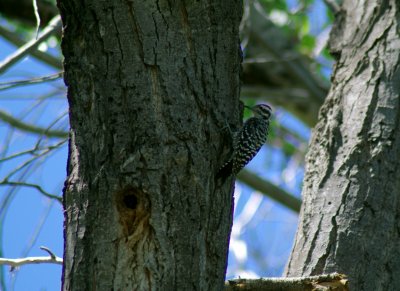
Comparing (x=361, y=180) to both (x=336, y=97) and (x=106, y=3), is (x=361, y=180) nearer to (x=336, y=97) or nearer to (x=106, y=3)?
(x=336, y=97)

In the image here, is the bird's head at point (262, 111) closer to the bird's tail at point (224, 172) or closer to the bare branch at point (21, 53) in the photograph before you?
Result: the bare branch at point (21, 53)

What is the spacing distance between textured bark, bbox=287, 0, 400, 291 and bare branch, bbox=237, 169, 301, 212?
8.93ft

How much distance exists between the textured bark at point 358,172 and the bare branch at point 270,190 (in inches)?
107

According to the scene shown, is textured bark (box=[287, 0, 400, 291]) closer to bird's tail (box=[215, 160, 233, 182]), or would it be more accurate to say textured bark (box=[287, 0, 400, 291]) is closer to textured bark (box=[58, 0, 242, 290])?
bird's tail (box=[215, 160, 233, 182])

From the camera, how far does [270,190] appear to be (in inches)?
316

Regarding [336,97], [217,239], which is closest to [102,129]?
[217,239]

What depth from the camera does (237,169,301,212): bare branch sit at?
793 centimetres

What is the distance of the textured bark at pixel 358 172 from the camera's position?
4.37 meters

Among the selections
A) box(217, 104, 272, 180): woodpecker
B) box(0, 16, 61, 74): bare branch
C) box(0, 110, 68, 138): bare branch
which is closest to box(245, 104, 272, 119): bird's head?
box(217, 104, 272, 180): woodpecker

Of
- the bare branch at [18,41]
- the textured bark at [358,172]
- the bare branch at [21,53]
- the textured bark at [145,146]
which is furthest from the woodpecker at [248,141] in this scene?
the bare branch at [18,41]

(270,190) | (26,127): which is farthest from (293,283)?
(26,127)

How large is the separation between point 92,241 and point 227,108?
3.26 ft

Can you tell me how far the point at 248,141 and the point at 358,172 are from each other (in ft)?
4.48

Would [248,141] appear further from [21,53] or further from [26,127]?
[26,127]
